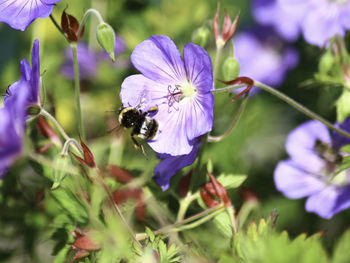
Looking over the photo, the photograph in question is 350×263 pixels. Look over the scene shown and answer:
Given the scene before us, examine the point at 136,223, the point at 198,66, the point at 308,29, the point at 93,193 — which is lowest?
the point at 136,223

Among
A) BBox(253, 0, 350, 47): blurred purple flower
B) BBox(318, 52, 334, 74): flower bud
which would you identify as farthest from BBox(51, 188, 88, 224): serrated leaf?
BBox(253, 0, 350, 47): blurred purple flower

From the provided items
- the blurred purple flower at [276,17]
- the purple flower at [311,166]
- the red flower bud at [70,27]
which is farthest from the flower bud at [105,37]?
the blurred purple flower at [276,17]

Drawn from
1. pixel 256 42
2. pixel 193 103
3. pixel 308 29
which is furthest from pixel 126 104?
pixel 256 42

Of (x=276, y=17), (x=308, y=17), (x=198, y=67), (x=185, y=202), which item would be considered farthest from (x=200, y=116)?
(x=276, y=17)

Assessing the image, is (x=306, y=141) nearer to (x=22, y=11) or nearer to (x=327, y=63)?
(x=327, y=63)

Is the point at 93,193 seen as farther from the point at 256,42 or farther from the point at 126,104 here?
the point at 256,42
